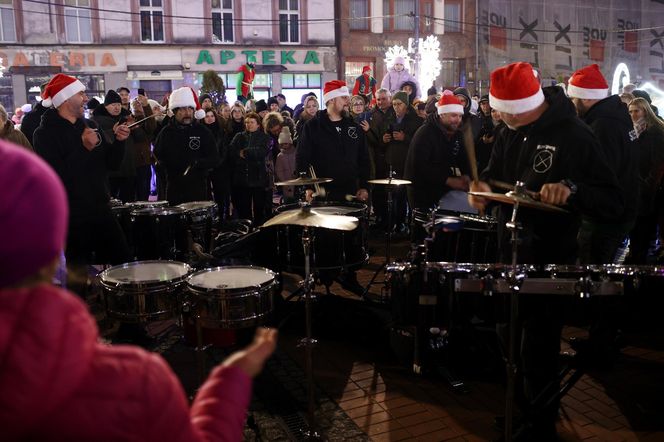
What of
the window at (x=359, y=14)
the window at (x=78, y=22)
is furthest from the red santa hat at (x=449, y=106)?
the window at (x=78, y=22)

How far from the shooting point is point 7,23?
2612 cm

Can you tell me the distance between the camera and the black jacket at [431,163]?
6.71 metres

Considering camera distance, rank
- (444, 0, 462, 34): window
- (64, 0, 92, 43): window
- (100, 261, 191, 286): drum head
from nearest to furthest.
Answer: (100, 261, 191, 286): drum head → (64, 0, 92, 43): window → (444, 0, 462, 34): window

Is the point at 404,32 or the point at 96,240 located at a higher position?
the point at 404,32

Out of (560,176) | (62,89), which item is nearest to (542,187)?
(560,176)

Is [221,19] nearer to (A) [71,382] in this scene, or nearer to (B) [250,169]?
(B) [250,169]

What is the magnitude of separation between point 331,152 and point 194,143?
6.63ft

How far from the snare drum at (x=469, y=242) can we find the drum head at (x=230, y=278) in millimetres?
1516

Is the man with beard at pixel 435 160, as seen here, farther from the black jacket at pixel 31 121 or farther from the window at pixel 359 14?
the window at pixel 359 14

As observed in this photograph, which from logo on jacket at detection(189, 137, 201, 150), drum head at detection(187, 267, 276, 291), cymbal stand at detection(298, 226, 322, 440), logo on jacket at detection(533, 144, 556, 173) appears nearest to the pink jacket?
cymbal stand at detection(298, 226, 322, 440)

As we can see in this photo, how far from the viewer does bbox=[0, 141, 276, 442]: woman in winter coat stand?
122 cm

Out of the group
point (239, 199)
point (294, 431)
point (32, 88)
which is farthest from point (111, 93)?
point (32, 88)

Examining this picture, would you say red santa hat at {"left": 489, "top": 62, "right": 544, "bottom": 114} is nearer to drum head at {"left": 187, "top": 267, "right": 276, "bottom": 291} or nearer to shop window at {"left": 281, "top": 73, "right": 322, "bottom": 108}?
drum head at {"left": 187, "top": 267, "right": 276, "bottom": 291}

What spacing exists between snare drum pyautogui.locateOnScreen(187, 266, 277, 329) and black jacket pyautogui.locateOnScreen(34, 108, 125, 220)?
148 centimetres
